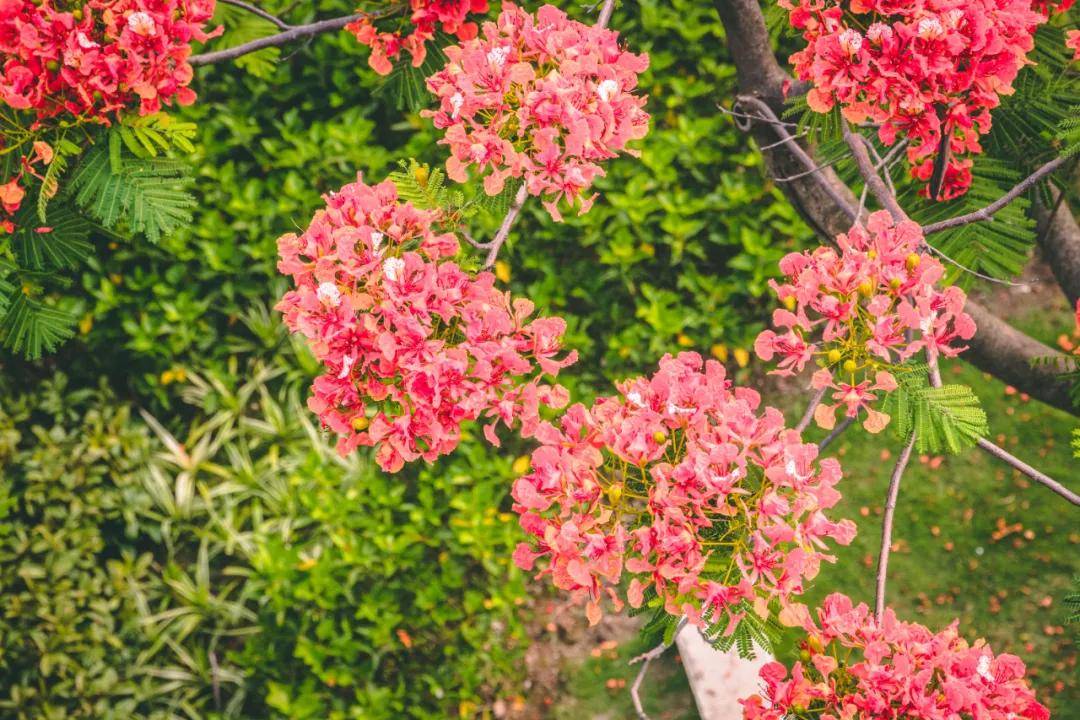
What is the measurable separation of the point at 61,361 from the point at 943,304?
4.06m

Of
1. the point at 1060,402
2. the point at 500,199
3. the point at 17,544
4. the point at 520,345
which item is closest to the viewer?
the point at 520,345

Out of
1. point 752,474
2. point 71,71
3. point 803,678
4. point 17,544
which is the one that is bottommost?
point 17,544

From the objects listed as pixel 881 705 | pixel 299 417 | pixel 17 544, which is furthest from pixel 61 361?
pixel 881 705

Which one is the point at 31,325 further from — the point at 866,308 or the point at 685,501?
the point at 866,308

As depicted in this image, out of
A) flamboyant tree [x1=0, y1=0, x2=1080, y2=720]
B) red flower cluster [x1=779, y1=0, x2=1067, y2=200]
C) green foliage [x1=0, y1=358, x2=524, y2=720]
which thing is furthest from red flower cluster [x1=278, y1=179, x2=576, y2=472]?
green foliage [x1=0, y1=358, x2=524, y2=720]

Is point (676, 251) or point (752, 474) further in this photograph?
point (676, 251)

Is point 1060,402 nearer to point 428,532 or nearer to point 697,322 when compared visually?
point 697,322

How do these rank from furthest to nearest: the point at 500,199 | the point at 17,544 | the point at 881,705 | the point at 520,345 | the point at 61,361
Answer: the point at 61,361 < the point at 17,544 < the point at 500,199 < the point at 520,345 < the point at 881,705

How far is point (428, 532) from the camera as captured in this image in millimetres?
3697

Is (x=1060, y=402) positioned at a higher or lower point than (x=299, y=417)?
higher

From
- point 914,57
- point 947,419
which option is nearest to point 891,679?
point 947,419

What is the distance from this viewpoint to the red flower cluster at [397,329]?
5.19ft

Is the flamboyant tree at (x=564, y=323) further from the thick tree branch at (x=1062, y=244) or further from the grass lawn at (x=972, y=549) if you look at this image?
the grass lawn at (x=972, y=549)

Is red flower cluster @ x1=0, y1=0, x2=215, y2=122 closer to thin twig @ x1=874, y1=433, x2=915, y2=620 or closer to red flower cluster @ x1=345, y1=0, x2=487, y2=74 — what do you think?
red flower cluster @ x1=345, y1=0, x2=487, y2=74
